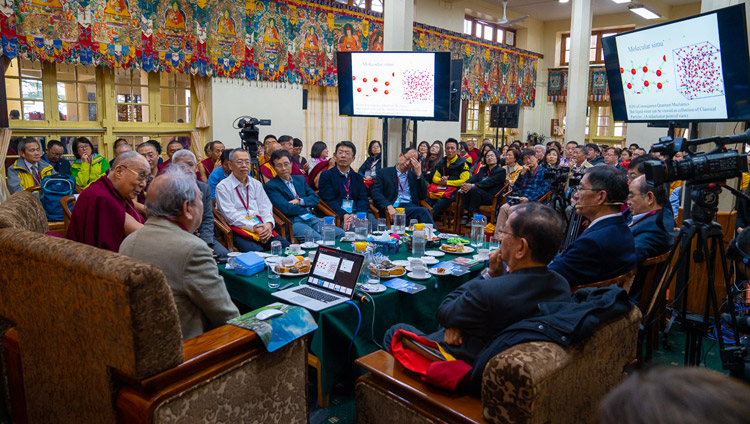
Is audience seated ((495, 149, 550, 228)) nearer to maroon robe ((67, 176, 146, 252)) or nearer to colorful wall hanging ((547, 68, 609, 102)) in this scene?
maroon robe ((67, 176, 146, 252))

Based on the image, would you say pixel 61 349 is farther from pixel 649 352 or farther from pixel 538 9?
pixel 538 9

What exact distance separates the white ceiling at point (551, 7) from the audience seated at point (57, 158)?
37.1 ft

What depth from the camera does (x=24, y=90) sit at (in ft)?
22.0

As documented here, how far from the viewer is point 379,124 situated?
11203 millimetres

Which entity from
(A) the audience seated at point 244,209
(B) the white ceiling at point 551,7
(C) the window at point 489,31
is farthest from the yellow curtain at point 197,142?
(B) the white ceiling at point 551,7

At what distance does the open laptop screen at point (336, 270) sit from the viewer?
8.57ft

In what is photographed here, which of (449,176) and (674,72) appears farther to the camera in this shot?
(449,176)

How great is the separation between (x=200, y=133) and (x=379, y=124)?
409 centimetres

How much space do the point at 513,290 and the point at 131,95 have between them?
7.47 metres

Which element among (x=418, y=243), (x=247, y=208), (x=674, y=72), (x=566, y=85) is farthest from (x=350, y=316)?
(x=566, y=85)

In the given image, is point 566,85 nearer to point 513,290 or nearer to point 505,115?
point 505,115

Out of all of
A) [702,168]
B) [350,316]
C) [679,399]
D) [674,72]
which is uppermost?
[674,72]

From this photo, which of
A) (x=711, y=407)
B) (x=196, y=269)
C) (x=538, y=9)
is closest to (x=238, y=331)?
(x=196, y=269)

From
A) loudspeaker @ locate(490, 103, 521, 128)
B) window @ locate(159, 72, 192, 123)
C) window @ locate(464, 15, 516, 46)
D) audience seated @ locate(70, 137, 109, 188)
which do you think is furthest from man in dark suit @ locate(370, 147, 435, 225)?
window @ locate(464, 15, 516, 46)
